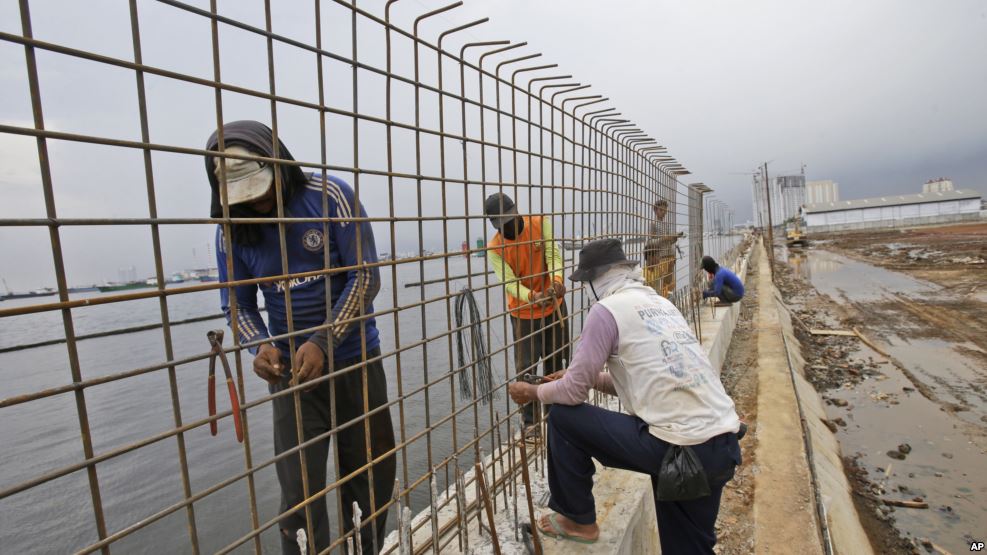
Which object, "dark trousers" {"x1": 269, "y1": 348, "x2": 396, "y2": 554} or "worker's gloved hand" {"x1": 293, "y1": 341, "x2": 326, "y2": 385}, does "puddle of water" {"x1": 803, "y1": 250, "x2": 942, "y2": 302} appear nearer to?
"dark trousers" {"x1": 269, "y1": 348, "x2": 396, "y2": 554}

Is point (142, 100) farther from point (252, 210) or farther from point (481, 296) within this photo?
point (481, 296)

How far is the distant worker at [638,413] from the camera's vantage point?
6.72 ft

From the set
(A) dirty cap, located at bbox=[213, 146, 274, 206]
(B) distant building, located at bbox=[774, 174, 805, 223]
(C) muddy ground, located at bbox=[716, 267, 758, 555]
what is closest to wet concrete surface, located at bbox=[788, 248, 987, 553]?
(C) muddy ground, located at bbox=[716, 267, 758, 555]

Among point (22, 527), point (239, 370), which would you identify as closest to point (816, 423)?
point (239, 370)

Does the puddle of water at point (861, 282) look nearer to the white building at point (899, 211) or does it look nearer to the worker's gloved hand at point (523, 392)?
the worker's gloved hand at point (523, 392)

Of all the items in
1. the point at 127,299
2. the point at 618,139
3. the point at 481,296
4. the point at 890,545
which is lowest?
the point at 890,545

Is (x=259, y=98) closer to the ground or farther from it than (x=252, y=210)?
farther from it

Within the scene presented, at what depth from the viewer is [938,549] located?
397cm

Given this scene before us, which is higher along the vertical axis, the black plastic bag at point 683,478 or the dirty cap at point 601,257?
the dirty cap at point 601,257

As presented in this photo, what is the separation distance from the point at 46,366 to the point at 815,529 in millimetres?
14882

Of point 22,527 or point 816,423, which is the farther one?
point 816,423

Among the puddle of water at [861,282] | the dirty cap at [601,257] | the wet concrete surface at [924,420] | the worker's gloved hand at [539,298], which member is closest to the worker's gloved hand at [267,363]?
the dirty cap at [601,257]

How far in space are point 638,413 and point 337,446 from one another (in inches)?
50.3

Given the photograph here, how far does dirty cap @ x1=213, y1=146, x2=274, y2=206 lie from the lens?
1.46m
